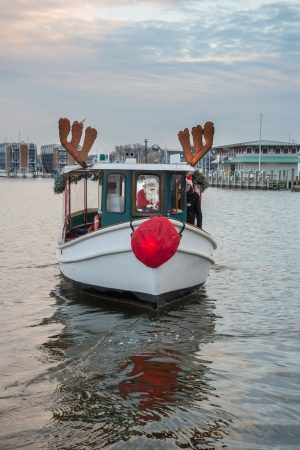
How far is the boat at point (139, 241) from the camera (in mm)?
14578

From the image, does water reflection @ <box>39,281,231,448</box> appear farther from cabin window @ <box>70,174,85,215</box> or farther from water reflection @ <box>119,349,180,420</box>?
cabin window @ <box>70,174,85,215</box>

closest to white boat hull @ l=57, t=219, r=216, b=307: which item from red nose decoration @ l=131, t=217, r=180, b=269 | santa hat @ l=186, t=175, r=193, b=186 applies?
red nose decoration @ l=131, t=217, r=180, b=269

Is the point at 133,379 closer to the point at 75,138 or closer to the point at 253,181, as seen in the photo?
the point at 75,138

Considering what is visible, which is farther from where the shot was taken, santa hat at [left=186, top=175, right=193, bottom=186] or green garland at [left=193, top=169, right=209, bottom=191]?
green garland at [left=193, top=169, right=209, bottom=191]

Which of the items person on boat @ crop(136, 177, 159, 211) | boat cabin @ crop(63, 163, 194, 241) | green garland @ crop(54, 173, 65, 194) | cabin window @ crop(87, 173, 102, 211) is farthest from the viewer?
Result: green garland @ crop(54, 173, 65, 194)

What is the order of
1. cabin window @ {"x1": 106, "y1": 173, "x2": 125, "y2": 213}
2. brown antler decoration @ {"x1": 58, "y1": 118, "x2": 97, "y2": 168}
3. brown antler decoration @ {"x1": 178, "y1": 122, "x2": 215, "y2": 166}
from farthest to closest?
brown antler decoration @ {"x1": 178, "y1": 122, "x2": 215, "y2": 166} < brown antler decoration @ {"x1": 58, "y1": 118, "x2": 97, "y2": 168} < cabin window @ {"x1": 106, "y1": 173, "x2": 125, "y2": 213}

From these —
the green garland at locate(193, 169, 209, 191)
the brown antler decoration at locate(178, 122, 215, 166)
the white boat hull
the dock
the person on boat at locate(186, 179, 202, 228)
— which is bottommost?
the dock

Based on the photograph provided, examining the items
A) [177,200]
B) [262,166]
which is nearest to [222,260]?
[177,200]

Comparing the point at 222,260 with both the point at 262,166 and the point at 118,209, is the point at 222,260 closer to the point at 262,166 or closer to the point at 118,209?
the point at 118,209

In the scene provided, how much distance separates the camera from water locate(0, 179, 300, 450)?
29.6 ft

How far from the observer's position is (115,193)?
17.0 meters

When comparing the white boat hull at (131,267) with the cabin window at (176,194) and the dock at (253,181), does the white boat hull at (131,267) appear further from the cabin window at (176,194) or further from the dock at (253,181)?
the dock at (253,181)

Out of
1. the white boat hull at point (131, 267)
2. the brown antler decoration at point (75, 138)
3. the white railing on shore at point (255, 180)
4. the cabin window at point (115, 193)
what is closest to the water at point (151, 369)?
the white boat hull at point (131, 267)

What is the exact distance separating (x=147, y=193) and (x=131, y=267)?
2.23 metres
